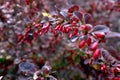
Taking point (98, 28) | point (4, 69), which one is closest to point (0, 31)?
point (4, 69)

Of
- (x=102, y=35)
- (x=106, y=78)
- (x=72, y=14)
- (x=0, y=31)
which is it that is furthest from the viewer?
(x=0, y=31)

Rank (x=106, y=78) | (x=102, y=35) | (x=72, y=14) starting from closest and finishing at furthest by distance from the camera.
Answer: (x=102, y=35) → (x=72, y=14) → (x=106, y=78)

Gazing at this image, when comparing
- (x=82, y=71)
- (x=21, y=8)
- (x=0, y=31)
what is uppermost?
(x=21, y=8)

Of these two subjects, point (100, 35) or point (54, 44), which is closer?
point (100, 35)

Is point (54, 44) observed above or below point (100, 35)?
below

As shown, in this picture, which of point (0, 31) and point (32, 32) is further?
point (0, 31)

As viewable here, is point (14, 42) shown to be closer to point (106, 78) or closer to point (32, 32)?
point (32, 32)

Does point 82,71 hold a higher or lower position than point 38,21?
lower
